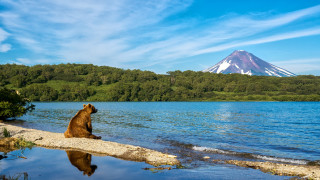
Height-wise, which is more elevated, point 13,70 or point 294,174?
point 13,70

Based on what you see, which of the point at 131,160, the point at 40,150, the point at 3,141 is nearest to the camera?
the point at 131,160

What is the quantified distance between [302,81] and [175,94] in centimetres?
9346

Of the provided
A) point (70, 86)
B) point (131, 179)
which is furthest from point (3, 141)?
point (70, 86)

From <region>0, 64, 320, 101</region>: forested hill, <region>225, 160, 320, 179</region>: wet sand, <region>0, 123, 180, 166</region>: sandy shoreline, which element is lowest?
<region>225, 160, 320, 179</region>: wet sand

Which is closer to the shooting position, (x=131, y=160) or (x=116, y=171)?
(x=116, y=171)

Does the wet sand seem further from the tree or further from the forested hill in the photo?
the forested hill

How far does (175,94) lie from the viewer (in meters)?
187

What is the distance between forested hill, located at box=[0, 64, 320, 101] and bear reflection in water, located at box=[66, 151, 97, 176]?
497 ft

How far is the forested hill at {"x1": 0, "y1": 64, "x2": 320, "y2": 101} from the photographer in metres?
159

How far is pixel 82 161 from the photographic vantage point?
1173 centimetres

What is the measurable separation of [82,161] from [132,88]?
17541 cm

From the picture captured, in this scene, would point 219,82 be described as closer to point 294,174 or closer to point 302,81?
point 302,81

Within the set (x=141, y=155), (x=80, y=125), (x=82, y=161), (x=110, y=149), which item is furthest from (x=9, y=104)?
(x=141, y=155)

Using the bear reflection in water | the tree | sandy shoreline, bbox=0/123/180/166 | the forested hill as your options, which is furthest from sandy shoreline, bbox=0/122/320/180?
the forested hill
